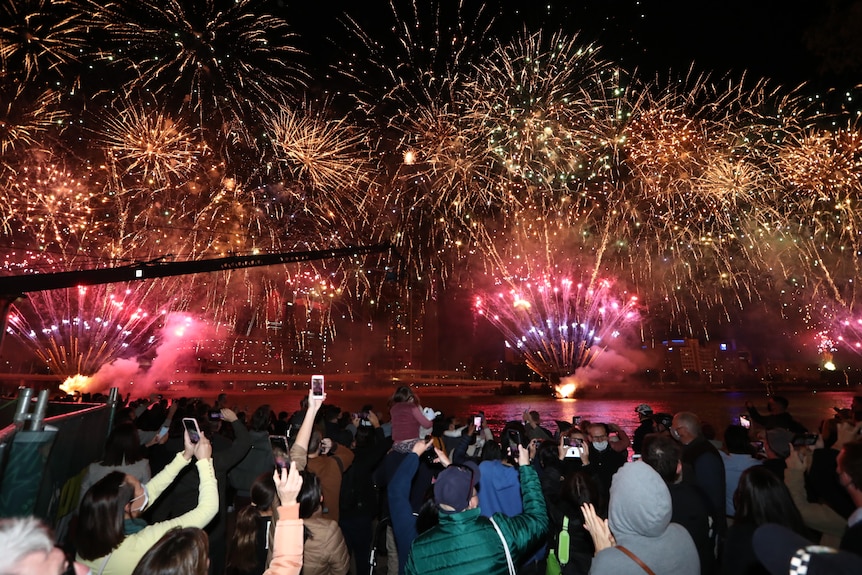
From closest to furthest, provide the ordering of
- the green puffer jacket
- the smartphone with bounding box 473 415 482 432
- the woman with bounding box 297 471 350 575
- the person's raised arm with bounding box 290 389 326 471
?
the green puffer jacket < the woman with bounding box 297 471 350 575 < the person's raised arm with bounding box 290 389 326 471 < the smartphone with bounding box 473 415 482 432

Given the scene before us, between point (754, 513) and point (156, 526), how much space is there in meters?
3.67

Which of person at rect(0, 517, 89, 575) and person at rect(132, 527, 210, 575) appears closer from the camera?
person at rect(0, 517, 89, 575)

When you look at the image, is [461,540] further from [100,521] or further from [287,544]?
[100,521]

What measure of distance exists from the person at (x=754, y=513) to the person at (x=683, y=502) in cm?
54

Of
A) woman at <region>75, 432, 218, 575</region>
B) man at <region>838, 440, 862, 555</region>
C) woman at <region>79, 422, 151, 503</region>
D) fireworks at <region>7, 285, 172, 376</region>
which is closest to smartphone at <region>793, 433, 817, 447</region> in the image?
man at <region>838, 440, 862, 555</region>

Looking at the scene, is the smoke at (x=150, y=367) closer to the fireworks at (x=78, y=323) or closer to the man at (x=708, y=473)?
the fireworks at (x=78, y=323)

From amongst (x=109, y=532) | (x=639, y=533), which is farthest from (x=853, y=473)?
(x=109, y=532)

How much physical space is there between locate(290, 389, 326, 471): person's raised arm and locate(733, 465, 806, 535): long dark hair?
2.86 meters

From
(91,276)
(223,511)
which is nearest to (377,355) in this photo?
(91,276)

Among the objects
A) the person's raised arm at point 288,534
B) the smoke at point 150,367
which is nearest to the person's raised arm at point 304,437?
the person's raised arm at point 288,534

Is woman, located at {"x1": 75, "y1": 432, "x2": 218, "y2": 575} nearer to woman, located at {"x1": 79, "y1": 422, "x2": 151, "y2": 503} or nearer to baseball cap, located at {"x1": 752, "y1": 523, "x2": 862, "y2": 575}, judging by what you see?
woman, located at {"x1": 79, "y1": 422, "x2": 151, "y2": 503}

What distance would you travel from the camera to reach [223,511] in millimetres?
4762

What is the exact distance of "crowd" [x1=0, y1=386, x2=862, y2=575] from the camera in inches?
90.7

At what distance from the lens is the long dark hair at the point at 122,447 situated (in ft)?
14.1
